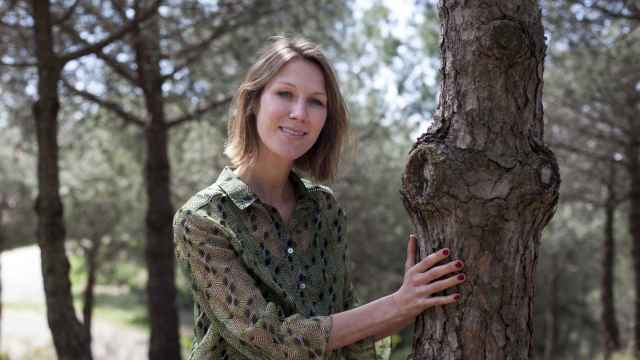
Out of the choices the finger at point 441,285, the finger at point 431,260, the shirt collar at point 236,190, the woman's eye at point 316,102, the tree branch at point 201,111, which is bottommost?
the finger at point 441,285

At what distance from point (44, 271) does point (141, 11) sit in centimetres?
256

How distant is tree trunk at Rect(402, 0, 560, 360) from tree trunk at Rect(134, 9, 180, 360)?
6728 mm

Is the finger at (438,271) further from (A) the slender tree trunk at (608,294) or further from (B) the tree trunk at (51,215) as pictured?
(A) the slender tree trunk at (608,294)

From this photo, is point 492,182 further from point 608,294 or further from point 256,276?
point 608,294

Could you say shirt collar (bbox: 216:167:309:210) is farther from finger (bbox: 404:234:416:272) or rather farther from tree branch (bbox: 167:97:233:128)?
tree branch (bbox: 167:97:233:128)

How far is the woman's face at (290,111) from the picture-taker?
2125mm

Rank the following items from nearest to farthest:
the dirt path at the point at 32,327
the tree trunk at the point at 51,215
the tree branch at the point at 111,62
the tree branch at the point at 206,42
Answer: the tree trunk at the point at 51,215 < the tree branch at the point at 111,62 < the tree branch at the point at 206,42 < the dirt path at the point at 32,327

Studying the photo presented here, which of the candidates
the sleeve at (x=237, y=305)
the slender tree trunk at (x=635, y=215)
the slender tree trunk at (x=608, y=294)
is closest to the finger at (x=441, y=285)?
the sleeve at (x=237, y=305)

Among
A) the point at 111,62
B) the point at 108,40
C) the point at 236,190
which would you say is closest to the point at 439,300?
the point at 236,190

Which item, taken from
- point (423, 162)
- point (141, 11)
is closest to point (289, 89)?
point (423, 162)

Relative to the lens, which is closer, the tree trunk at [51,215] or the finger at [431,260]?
the finger at [431,260]

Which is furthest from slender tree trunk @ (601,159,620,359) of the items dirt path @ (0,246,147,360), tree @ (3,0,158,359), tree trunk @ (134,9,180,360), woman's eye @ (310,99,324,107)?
woman's eye @ (310,99,324,107)

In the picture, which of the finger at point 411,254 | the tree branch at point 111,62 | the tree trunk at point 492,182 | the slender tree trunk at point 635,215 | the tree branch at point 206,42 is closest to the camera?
the tree trunk at point 492,182

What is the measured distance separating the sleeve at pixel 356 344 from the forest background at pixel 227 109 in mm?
402
